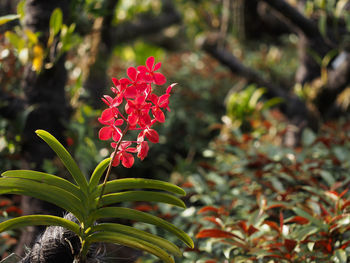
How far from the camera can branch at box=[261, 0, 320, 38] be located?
257 cm

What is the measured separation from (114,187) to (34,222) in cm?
25

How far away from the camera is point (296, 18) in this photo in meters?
2.66

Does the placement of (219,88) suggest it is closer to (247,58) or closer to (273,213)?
(247,58)

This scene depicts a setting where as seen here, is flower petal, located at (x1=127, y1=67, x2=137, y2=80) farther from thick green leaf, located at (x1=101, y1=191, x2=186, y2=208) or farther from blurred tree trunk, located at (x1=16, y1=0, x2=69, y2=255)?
blurred tree trunk, located at (x1=16, y1=0, x2=69, y2=255)

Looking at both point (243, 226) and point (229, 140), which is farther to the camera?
point (229, 140)

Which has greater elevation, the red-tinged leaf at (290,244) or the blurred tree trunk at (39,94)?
the blurred tree trunk at (39,94)

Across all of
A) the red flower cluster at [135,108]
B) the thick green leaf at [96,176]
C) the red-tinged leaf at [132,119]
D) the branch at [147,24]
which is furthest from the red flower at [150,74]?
the branch at [147,24]

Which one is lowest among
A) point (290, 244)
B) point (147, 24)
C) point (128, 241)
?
point (128, 241)

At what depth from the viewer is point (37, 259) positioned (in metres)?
1.11

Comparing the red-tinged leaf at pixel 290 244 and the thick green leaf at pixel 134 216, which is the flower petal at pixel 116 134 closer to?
the thick green leaf at pixel 134 216

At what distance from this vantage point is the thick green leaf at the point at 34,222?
38.5 inches

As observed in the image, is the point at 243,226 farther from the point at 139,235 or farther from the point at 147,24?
the point at 147,24

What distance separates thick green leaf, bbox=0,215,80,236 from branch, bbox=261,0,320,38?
220cm

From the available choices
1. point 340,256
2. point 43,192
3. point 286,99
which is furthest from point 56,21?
point 286,99
